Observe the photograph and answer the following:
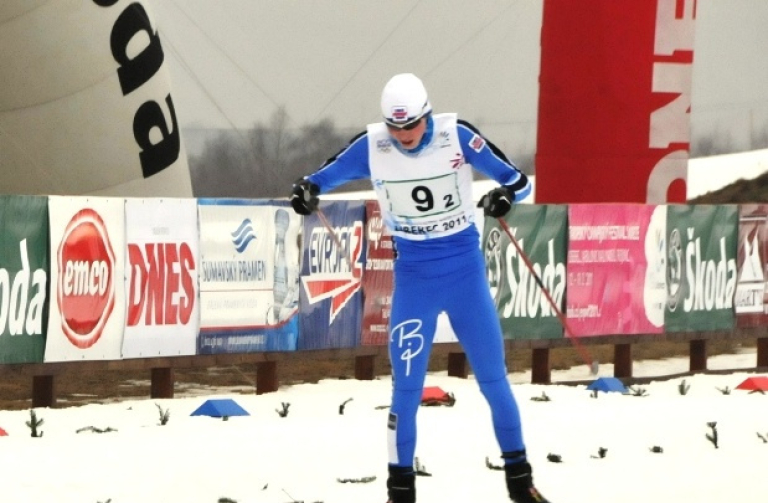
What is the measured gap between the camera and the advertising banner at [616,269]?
16.3 meters

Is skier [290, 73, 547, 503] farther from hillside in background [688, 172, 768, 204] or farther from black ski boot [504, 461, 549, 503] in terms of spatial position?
hillside in background [688, 172, 768, 204]

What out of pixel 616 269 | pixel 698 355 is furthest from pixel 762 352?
pixel 616 269

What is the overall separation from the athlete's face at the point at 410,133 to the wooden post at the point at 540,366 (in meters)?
9.28

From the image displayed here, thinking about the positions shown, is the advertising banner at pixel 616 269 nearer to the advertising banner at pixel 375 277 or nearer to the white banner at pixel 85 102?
the advertising banner at pixel 375 277

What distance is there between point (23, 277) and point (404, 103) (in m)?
5.37

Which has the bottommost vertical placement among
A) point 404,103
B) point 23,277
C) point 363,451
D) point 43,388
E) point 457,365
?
point 363,451

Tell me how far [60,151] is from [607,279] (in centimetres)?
875

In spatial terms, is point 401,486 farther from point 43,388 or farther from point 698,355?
Answer: point 698,355

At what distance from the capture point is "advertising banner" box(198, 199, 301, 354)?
13.2 m

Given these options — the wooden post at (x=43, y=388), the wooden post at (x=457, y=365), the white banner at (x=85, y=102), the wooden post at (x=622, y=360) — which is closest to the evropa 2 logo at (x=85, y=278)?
the wooden post at (x=43, y=388)

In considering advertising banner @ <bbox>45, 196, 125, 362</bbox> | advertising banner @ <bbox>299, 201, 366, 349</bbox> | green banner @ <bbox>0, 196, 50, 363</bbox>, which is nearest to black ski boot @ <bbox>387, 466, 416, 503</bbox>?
green banner @ <bbox>0, 196, 50, 363</bbox>

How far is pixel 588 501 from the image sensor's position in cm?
771

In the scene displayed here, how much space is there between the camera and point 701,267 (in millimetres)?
17406

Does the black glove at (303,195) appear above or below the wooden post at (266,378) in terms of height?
above
